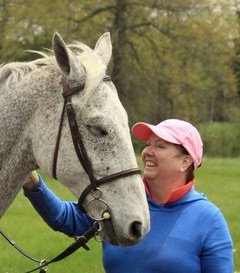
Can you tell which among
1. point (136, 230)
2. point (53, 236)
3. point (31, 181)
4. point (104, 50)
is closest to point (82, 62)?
point (104, 50)

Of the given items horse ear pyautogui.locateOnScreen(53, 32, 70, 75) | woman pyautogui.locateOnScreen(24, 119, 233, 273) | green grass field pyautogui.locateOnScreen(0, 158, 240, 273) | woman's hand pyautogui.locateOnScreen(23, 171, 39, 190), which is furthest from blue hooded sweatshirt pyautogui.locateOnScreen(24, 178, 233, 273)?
green grass field pyautogui.locateOnScreen(0, 158, 240, 273)

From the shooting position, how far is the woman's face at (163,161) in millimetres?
3145

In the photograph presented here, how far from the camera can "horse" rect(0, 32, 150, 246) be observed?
282 cm

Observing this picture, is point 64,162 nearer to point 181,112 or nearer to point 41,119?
point 41,119

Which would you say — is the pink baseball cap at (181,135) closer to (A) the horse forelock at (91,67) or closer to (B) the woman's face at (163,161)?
(B) the woman's face at (163,161)

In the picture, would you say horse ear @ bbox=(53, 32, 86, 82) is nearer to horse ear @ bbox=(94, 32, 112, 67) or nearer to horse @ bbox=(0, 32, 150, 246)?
horse @ bbox=(0, 32, 150, 246)

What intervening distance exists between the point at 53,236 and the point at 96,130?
6765 mm

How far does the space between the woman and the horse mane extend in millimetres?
437

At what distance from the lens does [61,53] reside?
2875 millimetres

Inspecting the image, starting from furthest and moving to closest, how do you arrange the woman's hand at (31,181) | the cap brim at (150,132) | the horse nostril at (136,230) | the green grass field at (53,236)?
1. the green grass field at (53,236)
2. the woman's hand at (31,181)
3. the cap brim at (150,132)
4. the horse nostril at (136,230)

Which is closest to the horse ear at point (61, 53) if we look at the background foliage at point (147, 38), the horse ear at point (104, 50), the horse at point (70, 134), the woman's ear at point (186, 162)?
the horse at point (70, 134)

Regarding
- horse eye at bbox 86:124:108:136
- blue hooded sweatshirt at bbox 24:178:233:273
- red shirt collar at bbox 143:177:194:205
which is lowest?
blue hooded sweatshirt at bbox 24:178:233:273

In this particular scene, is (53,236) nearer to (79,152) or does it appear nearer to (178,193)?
(178,193)

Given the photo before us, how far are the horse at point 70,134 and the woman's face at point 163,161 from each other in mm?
283
